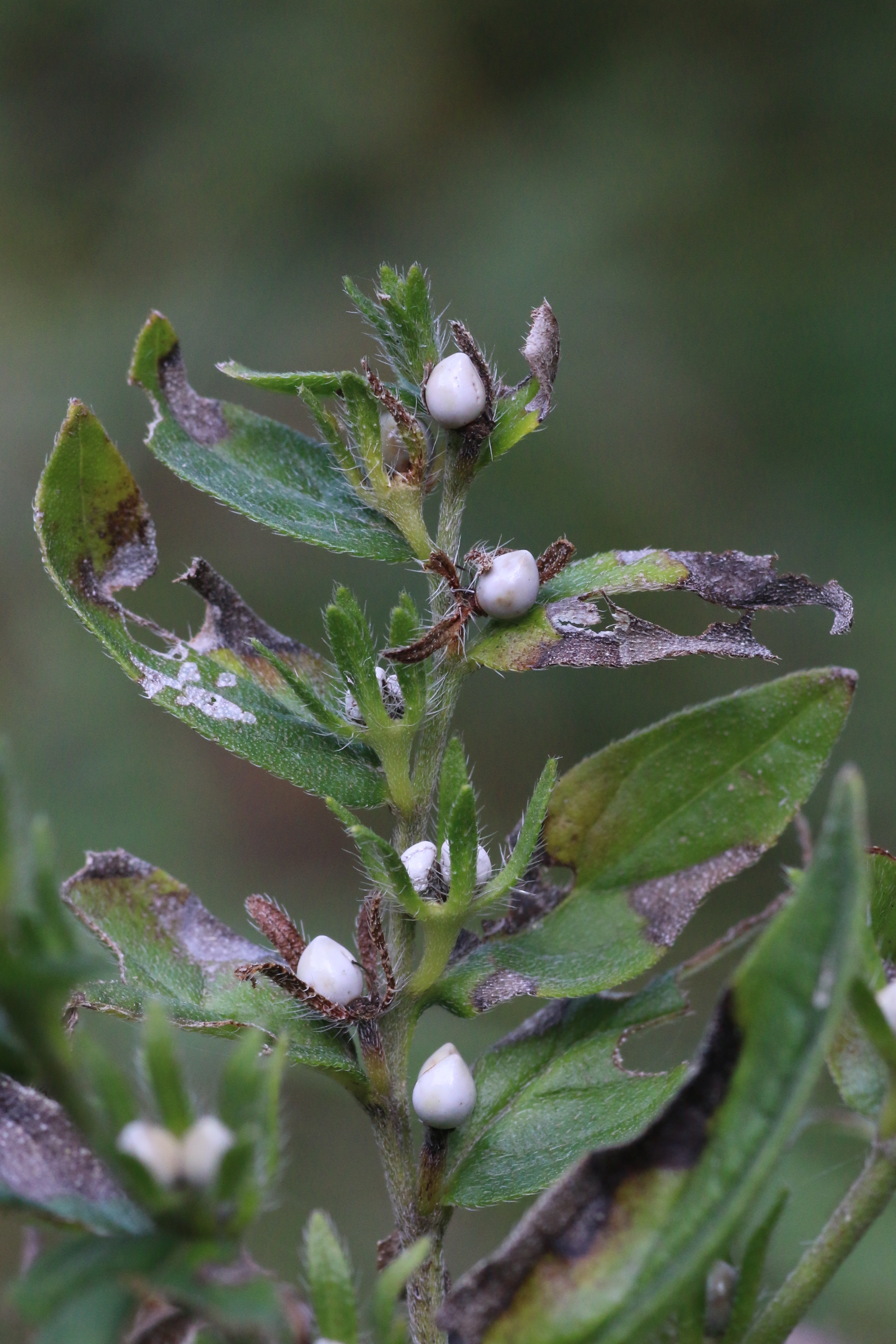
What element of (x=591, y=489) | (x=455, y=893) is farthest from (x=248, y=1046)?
(x=591, y=489)

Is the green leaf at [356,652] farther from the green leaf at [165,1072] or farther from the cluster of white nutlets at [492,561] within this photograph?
the green leaf at [165,1072]

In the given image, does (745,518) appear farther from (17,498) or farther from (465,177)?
(17,498)

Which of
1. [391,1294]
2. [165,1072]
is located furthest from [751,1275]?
[165,1072]

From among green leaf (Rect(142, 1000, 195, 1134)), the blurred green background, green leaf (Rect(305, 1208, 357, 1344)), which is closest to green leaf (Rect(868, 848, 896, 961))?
green leaf (Rect(305, 1208, 357, 1344))

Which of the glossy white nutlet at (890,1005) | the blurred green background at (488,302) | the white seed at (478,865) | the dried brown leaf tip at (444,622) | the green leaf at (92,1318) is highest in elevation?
the blurred green background at (488,302)

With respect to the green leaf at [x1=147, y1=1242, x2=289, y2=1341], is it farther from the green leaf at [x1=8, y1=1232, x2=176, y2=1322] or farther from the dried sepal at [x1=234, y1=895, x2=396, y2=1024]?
the dried sepal at [x1=234, y1=895, x2=396, y2=1024]

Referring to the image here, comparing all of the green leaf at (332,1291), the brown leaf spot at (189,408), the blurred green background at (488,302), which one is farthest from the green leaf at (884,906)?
the blurred green background at (488,302)
